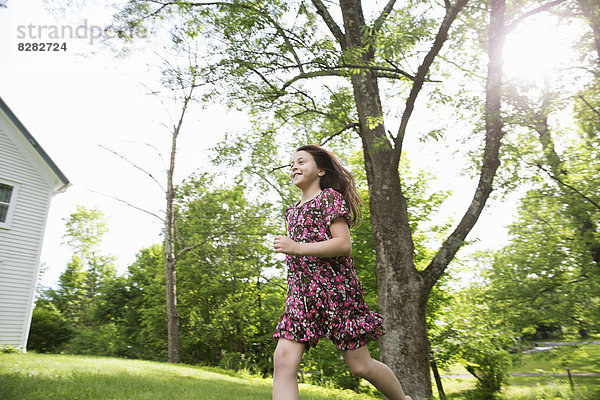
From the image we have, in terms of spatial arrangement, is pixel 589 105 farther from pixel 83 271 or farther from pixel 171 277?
pixel 83 271

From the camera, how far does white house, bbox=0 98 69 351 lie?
39.3ft

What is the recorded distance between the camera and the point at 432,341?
12102 mm

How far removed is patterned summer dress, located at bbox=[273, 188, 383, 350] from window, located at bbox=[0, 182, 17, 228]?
1337 centimetres

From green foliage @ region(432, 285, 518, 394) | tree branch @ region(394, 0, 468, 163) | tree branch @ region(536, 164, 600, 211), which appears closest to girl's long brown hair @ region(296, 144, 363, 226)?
tree branch @ region(394, 0, 468, 163)

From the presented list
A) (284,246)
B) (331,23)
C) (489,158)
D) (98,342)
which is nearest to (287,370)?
(284,246)

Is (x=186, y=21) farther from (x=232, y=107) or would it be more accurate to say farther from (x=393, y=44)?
(x=393, y=44)

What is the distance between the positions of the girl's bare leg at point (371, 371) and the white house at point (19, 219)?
44.6 ft

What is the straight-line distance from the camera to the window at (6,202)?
39.6ft

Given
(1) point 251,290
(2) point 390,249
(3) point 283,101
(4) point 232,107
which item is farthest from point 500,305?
(1) point 251,290

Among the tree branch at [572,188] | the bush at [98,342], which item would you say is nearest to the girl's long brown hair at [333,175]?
the tree branch at [572,188]

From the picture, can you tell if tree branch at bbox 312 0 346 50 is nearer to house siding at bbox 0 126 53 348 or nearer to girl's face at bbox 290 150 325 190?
girl's face at bbox 290 150 325 190

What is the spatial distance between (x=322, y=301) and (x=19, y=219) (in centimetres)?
1386

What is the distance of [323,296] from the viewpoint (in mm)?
2283

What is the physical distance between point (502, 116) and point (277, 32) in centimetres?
416
